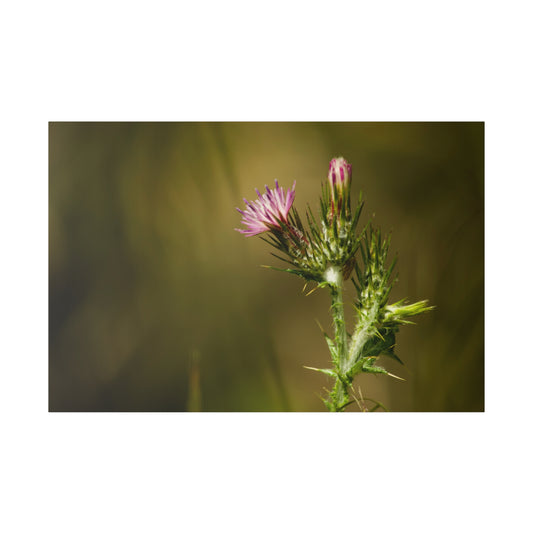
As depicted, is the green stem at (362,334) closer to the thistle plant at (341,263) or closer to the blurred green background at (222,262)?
the thistle plant at (341,263)

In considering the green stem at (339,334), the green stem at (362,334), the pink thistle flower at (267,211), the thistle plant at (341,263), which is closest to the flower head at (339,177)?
the thistle plant at (341,263)

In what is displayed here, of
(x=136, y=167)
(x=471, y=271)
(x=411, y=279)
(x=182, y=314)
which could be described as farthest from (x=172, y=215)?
(x=471, y=271)

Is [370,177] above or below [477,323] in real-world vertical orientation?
above

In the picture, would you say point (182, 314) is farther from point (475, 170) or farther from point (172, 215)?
point (475, 170)

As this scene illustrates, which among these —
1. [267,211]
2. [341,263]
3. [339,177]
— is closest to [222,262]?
[267,211]

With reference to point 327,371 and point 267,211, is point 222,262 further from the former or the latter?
Result: point 327,371
